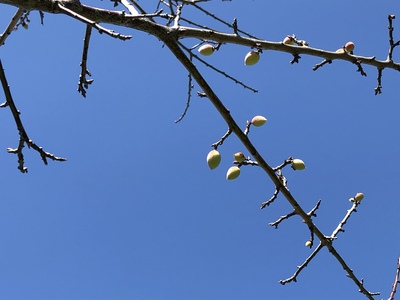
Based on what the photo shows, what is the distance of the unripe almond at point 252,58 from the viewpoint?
396 centimetres

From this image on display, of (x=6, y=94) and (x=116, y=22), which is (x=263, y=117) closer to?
(x=116, y=22)

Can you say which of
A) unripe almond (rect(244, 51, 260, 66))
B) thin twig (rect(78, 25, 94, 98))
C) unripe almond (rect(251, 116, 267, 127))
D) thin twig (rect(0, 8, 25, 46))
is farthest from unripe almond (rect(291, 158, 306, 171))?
thin twig (rect(0, 8, 25, 46))

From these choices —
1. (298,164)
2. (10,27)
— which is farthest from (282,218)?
(10,27)

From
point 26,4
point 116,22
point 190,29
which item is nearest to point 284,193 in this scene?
point 190,29

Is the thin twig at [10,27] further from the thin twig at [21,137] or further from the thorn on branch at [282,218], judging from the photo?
the thorn on branch at [282,218]

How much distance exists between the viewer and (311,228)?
3918mm

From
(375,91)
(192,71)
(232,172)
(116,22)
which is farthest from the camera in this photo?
(232,172)

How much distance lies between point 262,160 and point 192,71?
92 centimetres

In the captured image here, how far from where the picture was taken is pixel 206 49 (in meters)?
4.18

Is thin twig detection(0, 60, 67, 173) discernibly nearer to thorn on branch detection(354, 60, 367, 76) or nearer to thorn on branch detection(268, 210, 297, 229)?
thorn on branch detection(268, 210, 297, 229)

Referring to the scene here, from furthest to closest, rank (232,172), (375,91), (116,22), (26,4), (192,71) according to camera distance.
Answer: (232,172) < (375,91) < (192,71) < (116,22) < (26,4)

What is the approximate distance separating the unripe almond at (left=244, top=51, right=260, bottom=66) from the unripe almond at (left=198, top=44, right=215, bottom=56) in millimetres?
364

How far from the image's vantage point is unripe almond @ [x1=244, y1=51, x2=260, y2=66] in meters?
3.96

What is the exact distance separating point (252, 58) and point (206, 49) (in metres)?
0.47
